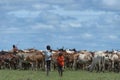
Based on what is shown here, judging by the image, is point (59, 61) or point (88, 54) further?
point (88, 54)

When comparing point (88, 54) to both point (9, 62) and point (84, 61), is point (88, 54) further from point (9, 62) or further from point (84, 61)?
point (9, 62)

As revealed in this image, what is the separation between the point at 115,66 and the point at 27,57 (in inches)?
331

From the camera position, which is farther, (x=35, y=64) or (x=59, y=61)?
(x=35, y=64)

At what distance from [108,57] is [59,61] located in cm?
1421

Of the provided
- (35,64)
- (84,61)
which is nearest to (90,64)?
(84,61)

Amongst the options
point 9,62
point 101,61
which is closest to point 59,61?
point 101,61

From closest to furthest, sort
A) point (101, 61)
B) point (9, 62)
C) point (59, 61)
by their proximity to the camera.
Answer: point (59, 61) < point (101, 61) < point (9, 62)

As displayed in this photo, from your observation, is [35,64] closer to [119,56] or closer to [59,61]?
[119,56]

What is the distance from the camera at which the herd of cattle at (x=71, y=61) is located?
43.2 metres

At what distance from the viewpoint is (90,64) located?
44.8 meters

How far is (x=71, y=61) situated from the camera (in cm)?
4597

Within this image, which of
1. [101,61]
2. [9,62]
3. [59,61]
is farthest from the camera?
[9,62]

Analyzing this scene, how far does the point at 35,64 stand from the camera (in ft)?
144

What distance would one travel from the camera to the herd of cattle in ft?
142
